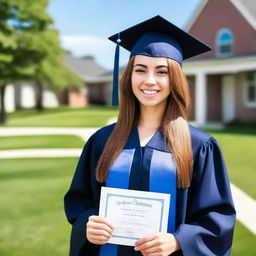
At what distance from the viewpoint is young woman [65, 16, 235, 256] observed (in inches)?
83.1

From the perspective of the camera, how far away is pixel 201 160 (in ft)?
7.11

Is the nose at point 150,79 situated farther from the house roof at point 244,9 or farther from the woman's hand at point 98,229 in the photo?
the house roof at point 244,9

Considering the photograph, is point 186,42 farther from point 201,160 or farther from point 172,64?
point 201,160

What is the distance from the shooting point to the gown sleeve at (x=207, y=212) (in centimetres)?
208

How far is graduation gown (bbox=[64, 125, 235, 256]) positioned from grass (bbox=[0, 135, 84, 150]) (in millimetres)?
10725

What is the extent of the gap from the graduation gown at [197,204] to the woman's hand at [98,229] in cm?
14

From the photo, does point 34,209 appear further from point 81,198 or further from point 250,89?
point 250,89

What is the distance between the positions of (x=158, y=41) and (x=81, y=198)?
0.98 m

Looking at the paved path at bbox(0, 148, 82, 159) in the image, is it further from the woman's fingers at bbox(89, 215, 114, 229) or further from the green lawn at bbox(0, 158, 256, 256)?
the woman's fingers at bbox(89, 215, 114, 229)

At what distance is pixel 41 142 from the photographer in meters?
14.4

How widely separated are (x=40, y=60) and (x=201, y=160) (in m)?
23.9

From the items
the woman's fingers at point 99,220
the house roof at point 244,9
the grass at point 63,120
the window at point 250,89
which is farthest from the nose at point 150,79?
the window at point 250,89

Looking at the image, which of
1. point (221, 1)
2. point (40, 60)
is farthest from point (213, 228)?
point (40, 60)

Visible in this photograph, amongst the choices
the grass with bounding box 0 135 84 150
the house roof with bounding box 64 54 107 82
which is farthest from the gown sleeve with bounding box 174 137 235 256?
the house roof with bounding box 64 54 107 82
